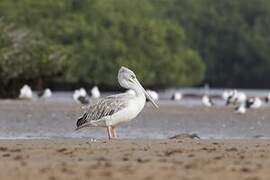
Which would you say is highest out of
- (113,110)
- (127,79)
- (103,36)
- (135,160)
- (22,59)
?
(103,36)

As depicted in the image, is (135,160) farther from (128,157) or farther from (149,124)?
(149,124)

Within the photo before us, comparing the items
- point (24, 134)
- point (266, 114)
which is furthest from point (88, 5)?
point (24, 134)

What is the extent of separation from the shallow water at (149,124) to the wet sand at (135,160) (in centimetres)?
489

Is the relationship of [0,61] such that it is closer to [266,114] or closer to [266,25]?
[266,114]

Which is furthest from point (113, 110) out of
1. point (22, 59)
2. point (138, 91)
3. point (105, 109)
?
point (22, 59)

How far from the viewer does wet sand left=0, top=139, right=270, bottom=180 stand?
39.5 feet

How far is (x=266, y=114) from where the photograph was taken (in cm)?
3491

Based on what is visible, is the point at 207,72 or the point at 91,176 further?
the point at 207,72

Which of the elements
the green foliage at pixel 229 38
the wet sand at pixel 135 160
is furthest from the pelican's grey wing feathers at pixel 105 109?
the green foliage at pixel 229 38

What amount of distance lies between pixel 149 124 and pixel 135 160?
1343cm

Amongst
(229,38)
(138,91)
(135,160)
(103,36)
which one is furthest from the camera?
(229,38)

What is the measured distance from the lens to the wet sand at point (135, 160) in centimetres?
1205

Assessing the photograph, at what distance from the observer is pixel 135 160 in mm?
13805

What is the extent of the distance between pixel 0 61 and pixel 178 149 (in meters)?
29.3
